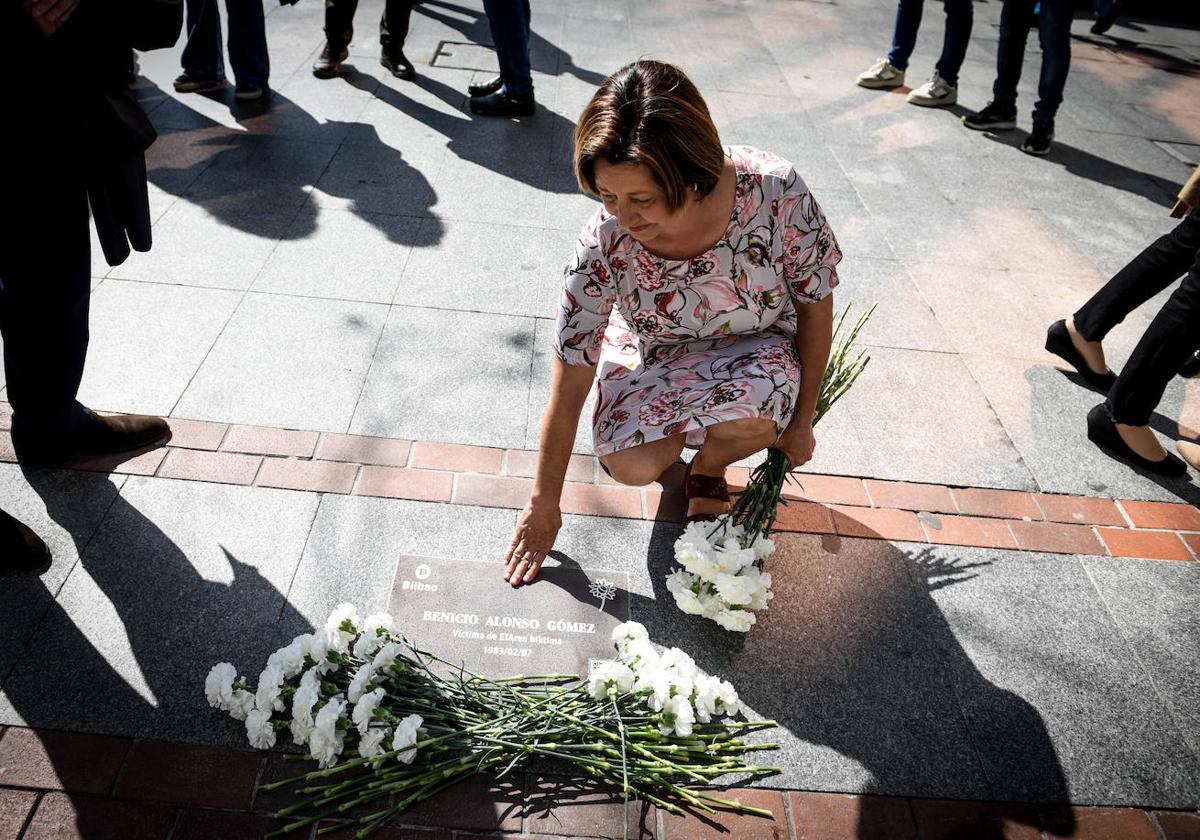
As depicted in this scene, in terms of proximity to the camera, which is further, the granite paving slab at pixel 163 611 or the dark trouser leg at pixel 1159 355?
the dark trouser leg at pixel 1159 355

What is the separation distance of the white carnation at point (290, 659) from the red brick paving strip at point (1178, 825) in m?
2.35

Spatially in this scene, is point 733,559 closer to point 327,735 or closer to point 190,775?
point 327,735

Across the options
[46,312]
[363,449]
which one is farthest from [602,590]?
[46,312]

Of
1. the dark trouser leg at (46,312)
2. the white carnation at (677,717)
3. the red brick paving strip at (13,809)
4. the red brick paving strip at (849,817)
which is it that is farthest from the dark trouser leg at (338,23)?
the red brick paving strip at (849,817)

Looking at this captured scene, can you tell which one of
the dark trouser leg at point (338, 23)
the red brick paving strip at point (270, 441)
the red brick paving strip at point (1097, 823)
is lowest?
the red brick paving strip at point (1097, 823)

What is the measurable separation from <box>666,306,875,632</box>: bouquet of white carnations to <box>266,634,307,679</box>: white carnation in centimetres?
109

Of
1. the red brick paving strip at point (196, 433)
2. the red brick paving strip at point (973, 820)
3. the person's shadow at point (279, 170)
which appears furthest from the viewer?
the person's shadow at point (279, 170)

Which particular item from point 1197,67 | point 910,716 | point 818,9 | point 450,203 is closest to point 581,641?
point 910,716

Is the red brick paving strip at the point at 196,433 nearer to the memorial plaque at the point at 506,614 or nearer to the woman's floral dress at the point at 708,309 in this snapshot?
the memorial plaque at the point at 506,614

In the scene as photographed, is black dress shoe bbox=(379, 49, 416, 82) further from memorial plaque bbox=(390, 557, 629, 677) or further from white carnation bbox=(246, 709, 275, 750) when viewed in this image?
white carnation bbox=(246, 709, 275, 750)

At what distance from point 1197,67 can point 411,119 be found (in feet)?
27.4

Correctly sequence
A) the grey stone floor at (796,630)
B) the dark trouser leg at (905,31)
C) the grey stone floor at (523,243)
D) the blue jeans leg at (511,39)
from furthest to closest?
1. the dark trouser leg at (905,31)
2. the blue jeans leg at (511,39)
3. the grey stone floor at (523,243)
4. the grey stone floor at (796,630)

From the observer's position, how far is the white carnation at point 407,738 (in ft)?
6.59

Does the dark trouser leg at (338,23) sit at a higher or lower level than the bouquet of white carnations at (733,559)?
higher
